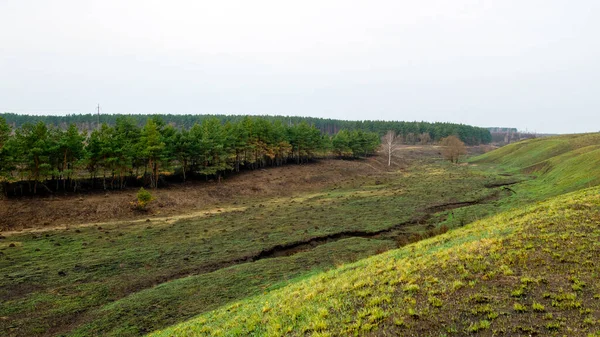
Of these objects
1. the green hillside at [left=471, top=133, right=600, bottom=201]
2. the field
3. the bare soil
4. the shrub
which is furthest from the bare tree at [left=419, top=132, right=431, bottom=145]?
the shrub

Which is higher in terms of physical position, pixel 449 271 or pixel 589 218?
pixel 589 218

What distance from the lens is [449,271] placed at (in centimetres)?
1393

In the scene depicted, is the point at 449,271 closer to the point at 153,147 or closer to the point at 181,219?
the point at 181,219

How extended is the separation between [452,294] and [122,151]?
181 feet

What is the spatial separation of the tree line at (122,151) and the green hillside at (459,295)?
151ft

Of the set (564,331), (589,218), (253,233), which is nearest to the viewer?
(564,331)

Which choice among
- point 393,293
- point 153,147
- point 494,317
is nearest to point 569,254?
point 494,317

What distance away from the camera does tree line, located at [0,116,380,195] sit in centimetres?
4591

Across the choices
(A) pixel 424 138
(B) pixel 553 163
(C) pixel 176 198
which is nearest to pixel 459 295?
(C) pixel 176 198

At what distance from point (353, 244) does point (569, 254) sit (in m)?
16.6

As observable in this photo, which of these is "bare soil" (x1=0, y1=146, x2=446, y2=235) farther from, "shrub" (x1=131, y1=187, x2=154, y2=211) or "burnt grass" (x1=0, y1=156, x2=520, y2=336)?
"burnt grass" (x1=0, y1=156, x2=520, y2=336)

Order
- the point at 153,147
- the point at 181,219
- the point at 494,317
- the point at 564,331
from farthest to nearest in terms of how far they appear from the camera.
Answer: the point at 153,147, the point at 181,219, the point at 494,317, the point at 564,331

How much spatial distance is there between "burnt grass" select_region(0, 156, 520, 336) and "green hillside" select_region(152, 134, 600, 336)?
4.59 m

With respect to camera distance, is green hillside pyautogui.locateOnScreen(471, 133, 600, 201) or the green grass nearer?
the green grass
